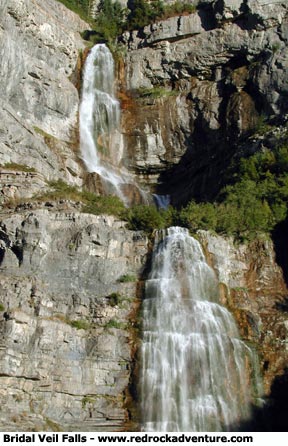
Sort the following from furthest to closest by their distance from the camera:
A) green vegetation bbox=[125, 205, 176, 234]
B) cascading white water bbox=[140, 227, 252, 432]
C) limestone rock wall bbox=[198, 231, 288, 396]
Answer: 1. green vegetation bbox=[125, 205, 176, 234]
2. limestone rock wall bbox=[198, 231, 288, 396]
3. cascading white water bbox=[140, 227, 252, 432]

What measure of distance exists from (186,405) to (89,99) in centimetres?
2472

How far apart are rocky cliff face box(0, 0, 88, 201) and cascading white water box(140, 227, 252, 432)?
29.1ft

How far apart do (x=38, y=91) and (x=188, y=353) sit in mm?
21177

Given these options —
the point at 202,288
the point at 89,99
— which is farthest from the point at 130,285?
the point at 89,99

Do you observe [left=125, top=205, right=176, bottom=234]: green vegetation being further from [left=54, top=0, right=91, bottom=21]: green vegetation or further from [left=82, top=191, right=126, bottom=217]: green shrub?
[left=54, top=0, right=91, bottom=21]: green vegetation

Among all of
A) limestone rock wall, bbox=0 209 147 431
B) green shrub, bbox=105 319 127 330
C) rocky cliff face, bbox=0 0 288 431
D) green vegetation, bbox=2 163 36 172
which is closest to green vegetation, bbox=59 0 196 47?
rocky cliff face, bbox=0 0 288 431

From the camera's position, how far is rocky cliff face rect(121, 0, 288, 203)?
38.9 meters

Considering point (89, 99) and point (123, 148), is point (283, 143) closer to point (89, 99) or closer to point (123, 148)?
point (123, 148)

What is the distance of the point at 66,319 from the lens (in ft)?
78.6

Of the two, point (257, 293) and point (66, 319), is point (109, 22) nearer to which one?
point (257, 293)

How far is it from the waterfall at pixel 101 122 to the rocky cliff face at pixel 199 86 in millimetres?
949

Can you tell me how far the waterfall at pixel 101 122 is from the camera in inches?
1526

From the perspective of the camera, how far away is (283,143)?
108ft

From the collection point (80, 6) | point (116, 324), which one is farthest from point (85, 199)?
point (80, 6)
